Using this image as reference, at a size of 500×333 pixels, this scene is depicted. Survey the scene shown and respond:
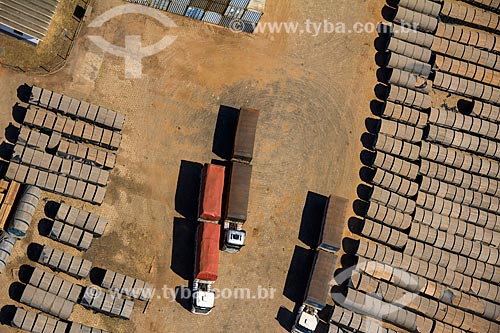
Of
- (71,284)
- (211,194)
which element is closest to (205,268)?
(211,194)

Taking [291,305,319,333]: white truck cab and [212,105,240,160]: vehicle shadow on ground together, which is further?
[212,105,240,160]: vehicle shadow on ground

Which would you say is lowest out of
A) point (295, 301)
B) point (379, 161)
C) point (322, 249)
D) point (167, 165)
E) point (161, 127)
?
point (295, 301)

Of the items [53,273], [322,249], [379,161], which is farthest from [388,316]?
[53,273]

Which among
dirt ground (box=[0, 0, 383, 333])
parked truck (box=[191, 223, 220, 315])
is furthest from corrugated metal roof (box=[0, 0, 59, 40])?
parked truck (box=[191, 223, 220, 315])

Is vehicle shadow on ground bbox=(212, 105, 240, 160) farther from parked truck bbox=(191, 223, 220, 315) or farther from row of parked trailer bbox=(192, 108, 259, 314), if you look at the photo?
parked truck bbox=(191, 223, 220, 315)

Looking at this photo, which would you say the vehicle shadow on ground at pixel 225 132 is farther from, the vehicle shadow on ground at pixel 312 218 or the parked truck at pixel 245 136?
the vehicle shadow on ground at pixel 312 218

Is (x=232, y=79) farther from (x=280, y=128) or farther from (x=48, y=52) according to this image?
(x=48, y=52)
